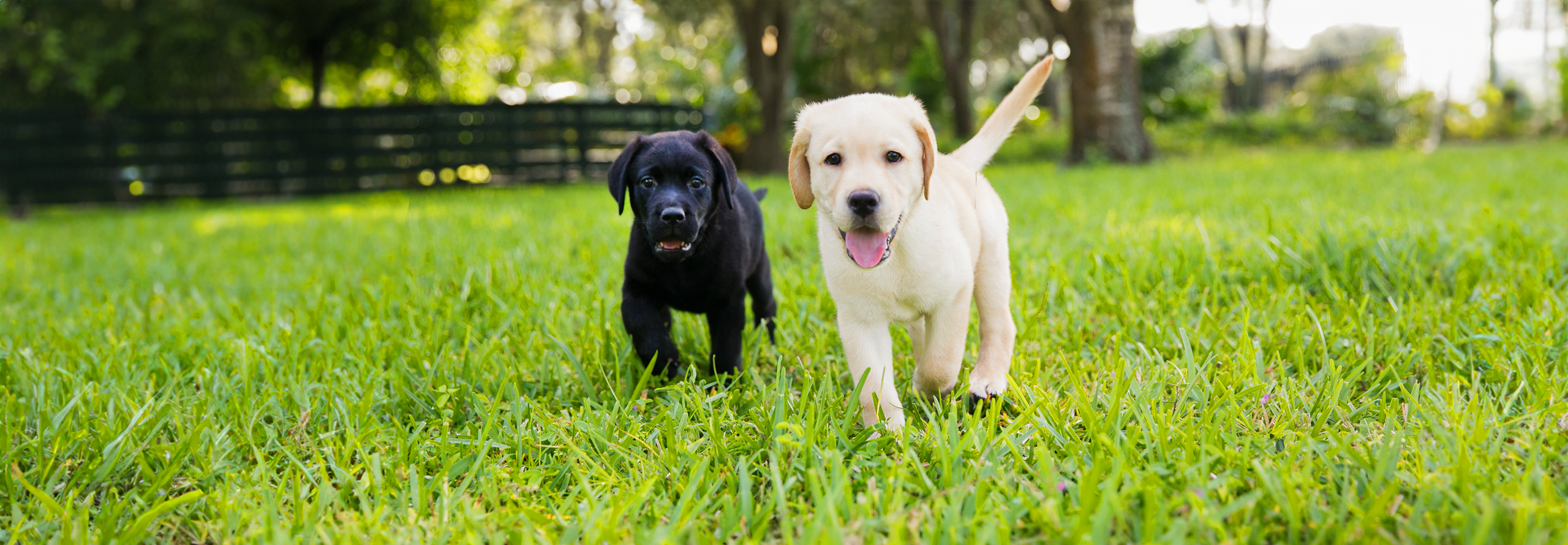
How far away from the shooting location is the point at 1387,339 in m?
2.48

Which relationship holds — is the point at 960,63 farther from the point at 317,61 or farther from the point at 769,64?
the point at 317,61

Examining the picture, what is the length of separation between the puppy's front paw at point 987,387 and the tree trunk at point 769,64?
1182 cm

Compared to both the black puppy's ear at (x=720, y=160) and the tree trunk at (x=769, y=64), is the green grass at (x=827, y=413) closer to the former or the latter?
the black puppy's ear at (x=720, y=160)

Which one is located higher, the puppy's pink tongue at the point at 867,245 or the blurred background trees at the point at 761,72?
the blurred background trees at the point at 761,72

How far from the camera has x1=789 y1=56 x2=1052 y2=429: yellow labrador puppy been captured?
1.86m

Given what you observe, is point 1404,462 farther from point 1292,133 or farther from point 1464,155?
point 1292,133

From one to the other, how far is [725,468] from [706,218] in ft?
2.64

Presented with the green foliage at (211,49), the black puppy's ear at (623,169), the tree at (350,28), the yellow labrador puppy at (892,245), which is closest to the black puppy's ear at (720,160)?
the black puppy's ear at (623,169)

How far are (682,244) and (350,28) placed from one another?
17.5 m

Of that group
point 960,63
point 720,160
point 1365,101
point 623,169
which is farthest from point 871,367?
point 1365,101

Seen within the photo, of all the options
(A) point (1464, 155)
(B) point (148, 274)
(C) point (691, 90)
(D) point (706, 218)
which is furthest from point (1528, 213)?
(C) point (691, 90)

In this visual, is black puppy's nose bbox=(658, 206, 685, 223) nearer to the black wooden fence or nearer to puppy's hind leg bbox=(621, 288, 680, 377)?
puppy's hind leg bbox=(621, 288, 680, 377)

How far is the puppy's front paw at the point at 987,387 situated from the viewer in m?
2.19

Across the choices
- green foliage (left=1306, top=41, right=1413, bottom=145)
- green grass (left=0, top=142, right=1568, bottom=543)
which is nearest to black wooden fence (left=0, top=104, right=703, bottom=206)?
green grass (left=0, top=142, right=1568, bottom=543)
